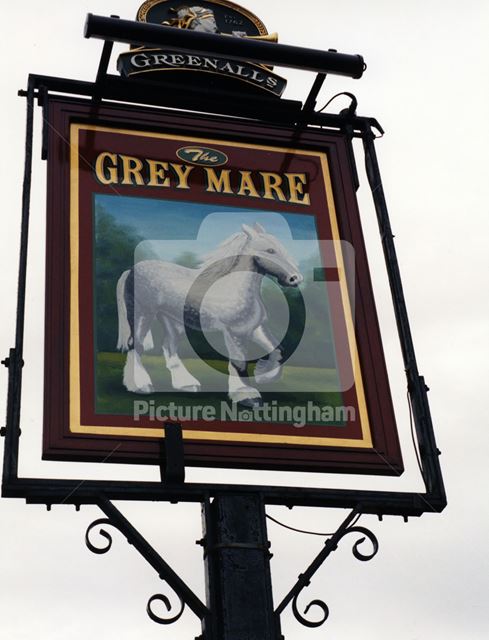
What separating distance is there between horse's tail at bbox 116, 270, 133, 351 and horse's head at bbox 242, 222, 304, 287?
1.07 meters

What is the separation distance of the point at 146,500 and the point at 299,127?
3684mm

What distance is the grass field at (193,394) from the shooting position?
8102 millimetres

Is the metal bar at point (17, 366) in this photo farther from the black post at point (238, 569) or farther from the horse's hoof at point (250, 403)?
the horse's hoof at point (250, 403)

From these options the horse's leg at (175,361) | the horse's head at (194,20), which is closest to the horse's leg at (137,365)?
the horse's leg at (175,361)

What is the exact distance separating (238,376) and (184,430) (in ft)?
2.16

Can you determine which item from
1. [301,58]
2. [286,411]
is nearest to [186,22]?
[301,58]

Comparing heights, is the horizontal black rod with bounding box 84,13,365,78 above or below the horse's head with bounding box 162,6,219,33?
below

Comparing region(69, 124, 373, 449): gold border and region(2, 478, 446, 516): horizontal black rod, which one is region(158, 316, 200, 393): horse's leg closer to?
region(69, 124, 373, 449): gold border

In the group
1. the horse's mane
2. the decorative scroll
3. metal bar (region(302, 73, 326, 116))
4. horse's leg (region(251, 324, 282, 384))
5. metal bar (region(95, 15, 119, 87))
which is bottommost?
the decorative scroll

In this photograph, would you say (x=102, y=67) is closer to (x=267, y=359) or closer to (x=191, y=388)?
(x=267, y=359)

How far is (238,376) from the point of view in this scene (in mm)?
8508

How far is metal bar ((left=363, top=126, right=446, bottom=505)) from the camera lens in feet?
27.8

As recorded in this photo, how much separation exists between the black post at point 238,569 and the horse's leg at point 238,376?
75 centimetres

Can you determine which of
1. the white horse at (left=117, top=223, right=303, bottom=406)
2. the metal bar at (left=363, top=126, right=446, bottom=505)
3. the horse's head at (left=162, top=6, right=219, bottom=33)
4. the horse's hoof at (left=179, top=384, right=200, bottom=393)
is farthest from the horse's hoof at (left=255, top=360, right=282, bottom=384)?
the horse's head at (left=162, top=6, right=219, bottom=33)
